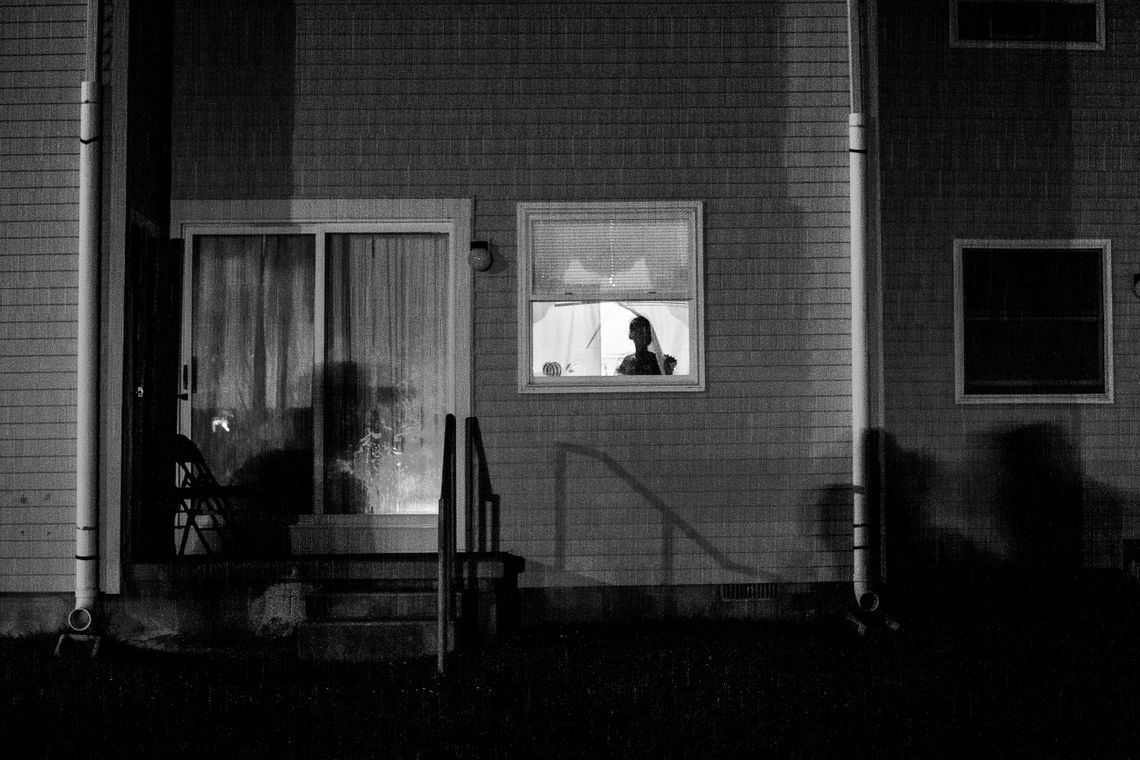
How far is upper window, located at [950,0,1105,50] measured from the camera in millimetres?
8836

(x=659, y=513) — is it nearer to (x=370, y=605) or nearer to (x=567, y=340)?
(x=567, y=340)

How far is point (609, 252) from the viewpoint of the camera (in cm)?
759

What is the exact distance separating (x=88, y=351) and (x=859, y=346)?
4.53 meters

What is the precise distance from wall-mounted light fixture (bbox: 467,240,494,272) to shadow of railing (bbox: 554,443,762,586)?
47.1 inches

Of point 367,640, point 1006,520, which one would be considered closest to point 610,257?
point 367,640

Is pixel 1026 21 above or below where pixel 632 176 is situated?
above

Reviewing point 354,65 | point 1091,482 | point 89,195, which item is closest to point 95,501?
point 89,195

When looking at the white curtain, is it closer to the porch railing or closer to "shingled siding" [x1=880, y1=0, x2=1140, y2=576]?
the porch railing

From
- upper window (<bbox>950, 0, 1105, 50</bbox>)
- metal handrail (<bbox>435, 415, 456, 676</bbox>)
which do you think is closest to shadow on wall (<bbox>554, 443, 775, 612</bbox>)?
metal handrail (<bbox>435, 415, 456, 676</bbox>)

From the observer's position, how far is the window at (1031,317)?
8.69 m

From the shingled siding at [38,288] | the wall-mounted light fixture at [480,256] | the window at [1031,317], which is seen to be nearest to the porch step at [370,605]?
the shingled siding at [38,288]

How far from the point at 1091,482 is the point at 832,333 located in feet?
8.45

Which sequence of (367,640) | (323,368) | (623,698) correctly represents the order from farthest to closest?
(323,368), (367,640), (623,698)

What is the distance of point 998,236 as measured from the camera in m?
8.70
